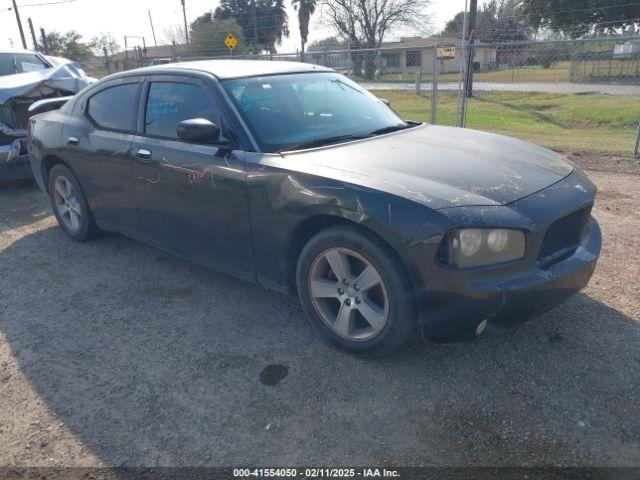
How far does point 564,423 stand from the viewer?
2.56 metres

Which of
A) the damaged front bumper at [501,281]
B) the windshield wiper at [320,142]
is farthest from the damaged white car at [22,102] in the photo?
the damaged front bumper at [501,281]

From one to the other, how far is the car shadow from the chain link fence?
6.32 metres

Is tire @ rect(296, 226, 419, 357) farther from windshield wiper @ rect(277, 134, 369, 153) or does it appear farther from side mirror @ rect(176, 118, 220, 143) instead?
side mirror @ rect(176, 118, 220, 143)

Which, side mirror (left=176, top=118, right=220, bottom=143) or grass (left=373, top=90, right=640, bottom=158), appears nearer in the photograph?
side mirror (left=176, top=118, right=220, bottom=143)

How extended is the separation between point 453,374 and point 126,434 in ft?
5.75

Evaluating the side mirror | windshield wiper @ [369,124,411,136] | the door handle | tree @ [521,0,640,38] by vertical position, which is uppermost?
tree @ [521,0,640,38]

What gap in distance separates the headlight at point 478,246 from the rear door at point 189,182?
1387mm

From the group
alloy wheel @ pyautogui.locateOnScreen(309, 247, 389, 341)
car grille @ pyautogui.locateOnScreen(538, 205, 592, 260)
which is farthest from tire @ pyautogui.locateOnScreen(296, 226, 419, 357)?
car grille @ pyautogui.locateOnScreen(538, 205, 592, 260)

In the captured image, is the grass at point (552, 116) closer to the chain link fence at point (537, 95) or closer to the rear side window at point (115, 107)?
the chain link fence at point (537, 95)

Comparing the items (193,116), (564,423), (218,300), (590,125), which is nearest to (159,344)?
(218,300)

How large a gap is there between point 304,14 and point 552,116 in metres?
44.0

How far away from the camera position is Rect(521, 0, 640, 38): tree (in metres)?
34.6

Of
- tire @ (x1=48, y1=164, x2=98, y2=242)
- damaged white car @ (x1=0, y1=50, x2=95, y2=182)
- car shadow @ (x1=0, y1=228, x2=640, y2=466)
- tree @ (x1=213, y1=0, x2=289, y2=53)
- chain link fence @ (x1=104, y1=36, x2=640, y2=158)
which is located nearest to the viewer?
car shadow @ (x1=0, y1=228, x2=640, y2=466)

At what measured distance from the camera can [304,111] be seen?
3816 mm
